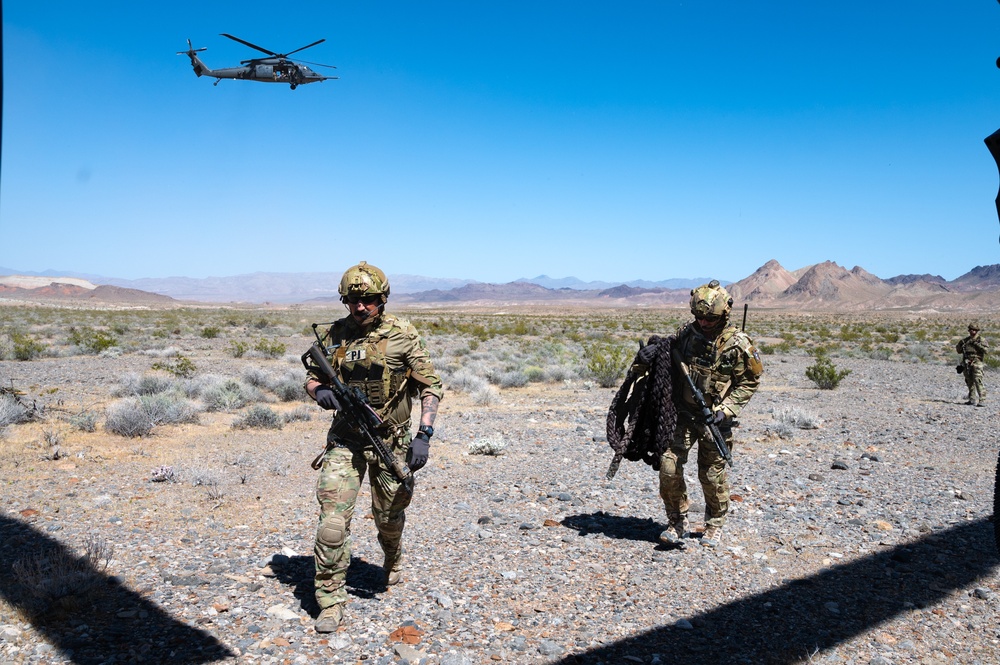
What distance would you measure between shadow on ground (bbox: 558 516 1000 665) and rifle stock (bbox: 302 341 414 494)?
1563 mm

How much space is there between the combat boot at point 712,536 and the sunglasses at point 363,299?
3465mm

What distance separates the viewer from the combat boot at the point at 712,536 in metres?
5.34

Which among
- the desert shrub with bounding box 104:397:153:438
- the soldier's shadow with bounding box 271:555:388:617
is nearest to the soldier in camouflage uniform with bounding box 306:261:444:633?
the soldier's shadow with bounding box 271:555:388:617

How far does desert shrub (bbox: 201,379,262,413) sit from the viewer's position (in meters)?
11.5

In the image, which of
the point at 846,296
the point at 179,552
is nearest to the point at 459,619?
the point at 179,552

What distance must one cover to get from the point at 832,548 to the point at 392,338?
13.5 ft

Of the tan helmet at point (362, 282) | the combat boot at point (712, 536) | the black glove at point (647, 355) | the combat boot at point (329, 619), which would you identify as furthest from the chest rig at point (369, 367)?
the combat boot at point (712, 536)

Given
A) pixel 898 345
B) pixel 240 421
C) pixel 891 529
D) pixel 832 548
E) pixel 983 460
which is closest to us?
pixel 832 548

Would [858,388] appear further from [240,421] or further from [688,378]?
[240,421]

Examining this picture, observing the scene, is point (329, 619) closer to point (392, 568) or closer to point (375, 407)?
point (392, 568)

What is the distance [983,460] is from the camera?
333 inches

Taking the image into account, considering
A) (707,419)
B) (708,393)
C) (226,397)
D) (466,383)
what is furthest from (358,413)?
(466,383)

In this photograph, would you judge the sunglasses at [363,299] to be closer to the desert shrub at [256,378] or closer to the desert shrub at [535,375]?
the desert shrub at [256,378]

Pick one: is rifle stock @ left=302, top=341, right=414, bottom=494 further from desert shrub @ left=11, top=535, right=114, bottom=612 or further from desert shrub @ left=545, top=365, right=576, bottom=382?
desert shrub @ left=545, top=365, right=576, bottom=382
